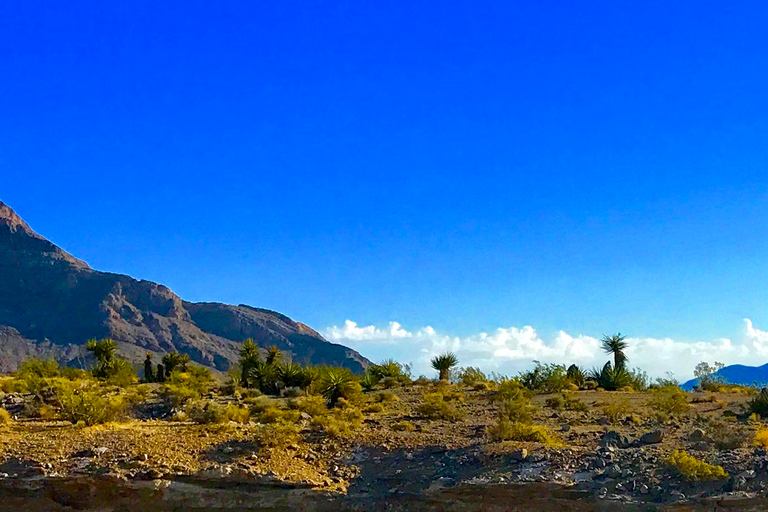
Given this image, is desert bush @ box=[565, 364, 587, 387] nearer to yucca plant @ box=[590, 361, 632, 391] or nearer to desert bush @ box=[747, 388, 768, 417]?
yucca plant @ box=[590, 361, 632, 391]

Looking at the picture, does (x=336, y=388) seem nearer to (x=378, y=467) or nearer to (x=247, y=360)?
(x=378, y=467)

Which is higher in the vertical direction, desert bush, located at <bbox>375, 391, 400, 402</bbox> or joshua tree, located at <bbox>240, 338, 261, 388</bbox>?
joshua tree, located at <bbox>240, 338, 261, 388</bbox>

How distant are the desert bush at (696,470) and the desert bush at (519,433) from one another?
3.39 meters

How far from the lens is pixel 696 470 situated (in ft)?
51.8

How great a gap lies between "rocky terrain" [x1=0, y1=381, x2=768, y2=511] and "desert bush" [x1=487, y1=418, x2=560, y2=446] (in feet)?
1.03

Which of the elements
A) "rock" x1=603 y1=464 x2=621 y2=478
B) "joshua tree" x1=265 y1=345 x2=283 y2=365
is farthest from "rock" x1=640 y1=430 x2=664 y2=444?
"joshua tree" x1=265 y1=345 x2=283 y2=365

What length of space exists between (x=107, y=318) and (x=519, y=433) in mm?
111639

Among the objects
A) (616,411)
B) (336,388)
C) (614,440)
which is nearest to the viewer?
(614,440)

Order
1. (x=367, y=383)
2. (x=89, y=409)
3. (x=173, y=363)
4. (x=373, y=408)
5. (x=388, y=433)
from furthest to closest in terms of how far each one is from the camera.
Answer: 1. (x=173, y=363)
2. (x=367, y=383)
3. (x=373, y=408)
4. (x=89, y=409)
5. (x=388, y=433)

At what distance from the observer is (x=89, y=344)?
4047 cm

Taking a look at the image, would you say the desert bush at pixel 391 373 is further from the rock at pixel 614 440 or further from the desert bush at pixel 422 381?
the rock at pixel 614 440

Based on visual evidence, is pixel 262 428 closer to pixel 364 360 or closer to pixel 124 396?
pixel 124 396

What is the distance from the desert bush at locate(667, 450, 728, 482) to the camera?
1570cm

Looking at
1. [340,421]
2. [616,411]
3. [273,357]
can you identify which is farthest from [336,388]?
[273,357]
